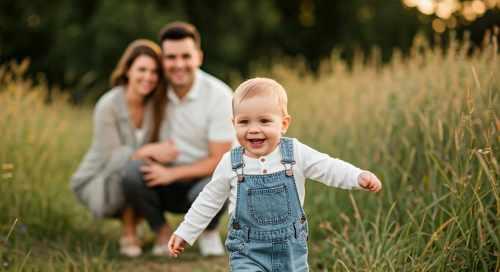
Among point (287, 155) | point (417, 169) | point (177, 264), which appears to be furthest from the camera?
point (177, 264)

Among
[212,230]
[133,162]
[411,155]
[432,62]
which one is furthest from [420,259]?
[432,62]

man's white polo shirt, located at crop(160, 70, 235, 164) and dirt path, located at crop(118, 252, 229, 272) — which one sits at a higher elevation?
man's white polo shirt, located at crop(160, 70, 235, 164)

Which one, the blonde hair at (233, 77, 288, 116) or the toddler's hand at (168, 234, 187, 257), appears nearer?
the blonde hair at (233, 77, 288, 116)

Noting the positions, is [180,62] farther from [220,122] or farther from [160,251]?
[160,251]

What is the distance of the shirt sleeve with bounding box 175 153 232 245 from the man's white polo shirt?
1616mm

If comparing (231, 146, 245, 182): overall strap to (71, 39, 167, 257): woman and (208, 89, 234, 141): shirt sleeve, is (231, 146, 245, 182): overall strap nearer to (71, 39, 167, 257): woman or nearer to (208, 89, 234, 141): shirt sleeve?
(208, 89, 234, 141): shirt sleeve

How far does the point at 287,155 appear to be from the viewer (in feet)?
7.61

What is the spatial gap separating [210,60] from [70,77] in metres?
3.22

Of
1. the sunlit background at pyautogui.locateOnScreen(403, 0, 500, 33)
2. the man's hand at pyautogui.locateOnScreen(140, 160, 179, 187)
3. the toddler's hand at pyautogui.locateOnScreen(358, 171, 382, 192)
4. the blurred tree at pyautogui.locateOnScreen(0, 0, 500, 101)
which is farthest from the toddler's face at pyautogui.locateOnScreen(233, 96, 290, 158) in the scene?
the blurred tree at pyautogui.locateOnScreen(0, 0, 500, 101)

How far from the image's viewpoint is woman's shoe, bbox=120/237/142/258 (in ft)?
12.8

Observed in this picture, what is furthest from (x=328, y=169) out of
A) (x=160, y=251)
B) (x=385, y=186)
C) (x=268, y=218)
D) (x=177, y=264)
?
(x=160, y=251)

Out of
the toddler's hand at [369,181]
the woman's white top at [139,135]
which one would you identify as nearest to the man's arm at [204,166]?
the woman's white top at [139,135]

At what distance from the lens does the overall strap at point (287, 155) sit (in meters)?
2.31

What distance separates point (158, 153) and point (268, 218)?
1762 millimetres
